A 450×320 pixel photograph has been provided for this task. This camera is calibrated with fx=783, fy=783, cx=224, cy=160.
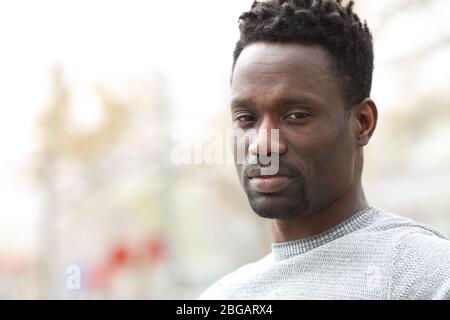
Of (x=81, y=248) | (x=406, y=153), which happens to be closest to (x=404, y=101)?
(x=406, y=153)

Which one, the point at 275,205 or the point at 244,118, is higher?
the point at 244,118

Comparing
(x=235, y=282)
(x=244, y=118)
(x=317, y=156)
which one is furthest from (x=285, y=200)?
(x=235, y=282)

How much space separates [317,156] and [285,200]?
0.13 m

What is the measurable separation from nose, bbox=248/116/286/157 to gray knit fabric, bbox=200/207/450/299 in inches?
11.3

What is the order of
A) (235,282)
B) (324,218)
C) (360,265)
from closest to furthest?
(360,265) → (324,218) → (235,282)

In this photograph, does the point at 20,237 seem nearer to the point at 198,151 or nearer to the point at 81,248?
the point at 81,248

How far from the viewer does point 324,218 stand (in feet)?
6.61

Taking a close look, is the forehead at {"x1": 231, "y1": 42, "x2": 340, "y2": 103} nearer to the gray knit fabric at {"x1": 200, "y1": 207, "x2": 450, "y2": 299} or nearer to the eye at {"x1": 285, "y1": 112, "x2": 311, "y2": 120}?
the eye at {"x1": 285, "y1": 112, "x2": 311, "y2": 120}

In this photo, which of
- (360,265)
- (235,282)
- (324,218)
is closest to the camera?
(360,265)

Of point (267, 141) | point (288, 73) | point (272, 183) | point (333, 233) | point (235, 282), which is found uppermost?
point (288, 73)

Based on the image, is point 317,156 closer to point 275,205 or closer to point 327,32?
point 275,205

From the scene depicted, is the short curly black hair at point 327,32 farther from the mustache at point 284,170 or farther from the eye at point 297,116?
the mustache at point 284,170

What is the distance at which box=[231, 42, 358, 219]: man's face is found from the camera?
6.21 feet

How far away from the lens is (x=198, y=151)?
10.1ft
